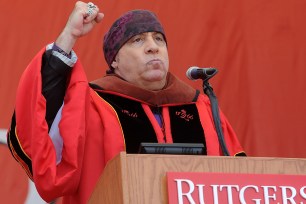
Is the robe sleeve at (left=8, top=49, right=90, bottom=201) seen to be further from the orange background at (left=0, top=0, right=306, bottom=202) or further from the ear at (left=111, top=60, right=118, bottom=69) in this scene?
the orange background at (left=0, top=0, right=306, bottom=202)

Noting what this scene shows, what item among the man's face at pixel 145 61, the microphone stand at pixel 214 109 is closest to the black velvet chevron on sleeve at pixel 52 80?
the man's face at pixel 145 61

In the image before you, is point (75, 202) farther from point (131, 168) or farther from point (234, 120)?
point (234, 120)

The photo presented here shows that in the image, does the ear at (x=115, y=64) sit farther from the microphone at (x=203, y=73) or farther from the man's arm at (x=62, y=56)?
the microphone at (x=203, y=73)

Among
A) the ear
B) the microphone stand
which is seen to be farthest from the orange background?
the microphone stand

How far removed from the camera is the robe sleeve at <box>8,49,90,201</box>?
10.1 ft

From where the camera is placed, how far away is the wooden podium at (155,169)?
238 centimetres

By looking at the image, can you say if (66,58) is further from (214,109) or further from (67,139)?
(214,109)

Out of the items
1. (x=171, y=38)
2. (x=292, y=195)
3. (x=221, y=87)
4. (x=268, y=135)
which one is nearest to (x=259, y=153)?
(x=268, y=135)

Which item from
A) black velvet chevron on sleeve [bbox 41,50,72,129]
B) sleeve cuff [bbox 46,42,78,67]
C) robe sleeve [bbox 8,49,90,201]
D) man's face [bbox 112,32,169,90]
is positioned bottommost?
robe sleeve [bbox 8,49,90,201]

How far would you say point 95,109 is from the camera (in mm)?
3434

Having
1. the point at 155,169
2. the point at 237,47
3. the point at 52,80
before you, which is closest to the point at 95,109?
the point at 52,80

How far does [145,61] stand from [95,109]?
0.29 metres

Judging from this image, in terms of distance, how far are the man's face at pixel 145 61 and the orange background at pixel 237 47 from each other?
0.72 m

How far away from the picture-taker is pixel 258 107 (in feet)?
14.5
